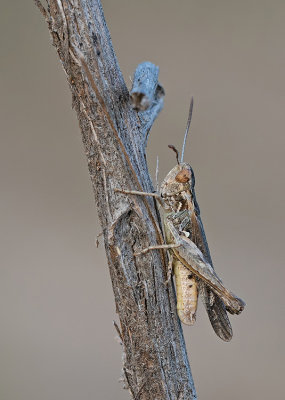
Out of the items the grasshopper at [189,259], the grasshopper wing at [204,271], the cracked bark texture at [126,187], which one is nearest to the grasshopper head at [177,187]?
the grasshopper at [189,259]

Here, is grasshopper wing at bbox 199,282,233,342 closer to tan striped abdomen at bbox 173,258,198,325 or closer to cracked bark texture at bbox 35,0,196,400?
tan striped abdomen at bbox 173,258,198,325

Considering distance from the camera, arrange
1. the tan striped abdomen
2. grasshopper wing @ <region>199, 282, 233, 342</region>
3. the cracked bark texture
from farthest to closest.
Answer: grasshopper wing @ <region>199, 282, 233, 342</region> → the tan striped abdomen → the cracked bark texture

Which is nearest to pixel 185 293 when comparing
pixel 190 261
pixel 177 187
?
pixel 190 261

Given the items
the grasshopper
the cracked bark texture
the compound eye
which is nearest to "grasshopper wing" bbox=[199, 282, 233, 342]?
the grasshopper

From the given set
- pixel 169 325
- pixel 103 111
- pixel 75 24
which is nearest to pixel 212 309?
pixel 169 325

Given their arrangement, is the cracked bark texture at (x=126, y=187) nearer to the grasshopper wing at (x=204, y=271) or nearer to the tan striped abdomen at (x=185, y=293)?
the tan striped abdomen at (x=185, y=293)

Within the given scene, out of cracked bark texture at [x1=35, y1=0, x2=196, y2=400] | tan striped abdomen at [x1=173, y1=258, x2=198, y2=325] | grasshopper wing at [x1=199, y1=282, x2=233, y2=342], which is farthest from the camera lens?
grasshopper wing at [x1=199, y1=282, x2=233, y2=342]

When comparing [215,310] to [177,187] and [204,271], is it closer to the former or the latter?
[204,271]
